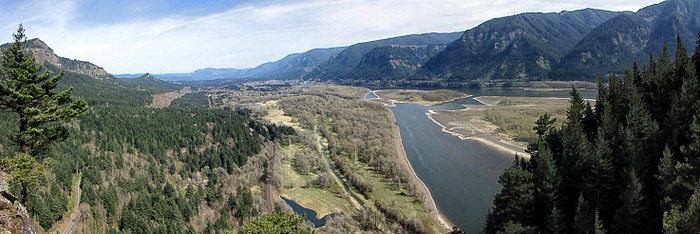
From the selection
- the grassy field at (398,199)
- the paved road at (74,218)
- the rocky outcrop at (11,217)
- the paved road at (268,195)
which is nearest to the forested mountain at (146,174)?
the paved road at (74,218)

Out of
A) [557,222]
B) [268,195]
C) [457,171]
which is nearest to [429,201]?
[457,171]

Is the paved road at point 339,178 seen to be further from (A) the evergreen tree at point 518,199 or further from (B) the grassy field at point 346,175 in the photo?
(A) the evergreen tree at point 518,199

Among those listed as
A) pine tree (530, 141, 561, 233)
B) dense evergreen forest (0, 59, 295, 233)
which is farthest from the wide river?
dense evergreen forest (0, 59, 295, 233)

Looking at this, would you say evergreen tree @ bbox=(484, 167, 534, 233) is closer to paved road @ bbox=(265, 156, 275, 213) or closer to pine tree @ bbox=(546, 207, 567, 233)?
pine tree @ bbox=(546, 207, 567, 233)

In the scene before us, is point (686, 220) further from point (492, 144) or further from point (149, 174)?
point (492, 144)

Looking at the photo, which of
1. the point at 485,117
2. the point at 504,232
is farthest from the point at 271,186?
the point at 485,117

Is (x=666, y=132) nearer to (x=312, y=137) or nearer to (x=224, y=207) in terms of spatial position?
(x=224, y=207)
